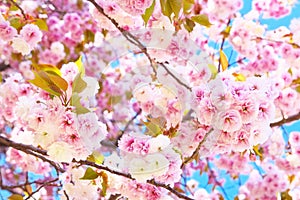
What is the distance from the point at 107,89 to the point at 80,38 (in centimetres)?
57

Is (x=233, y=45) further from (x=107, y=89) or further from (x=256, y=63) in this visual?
(x=107, y=89)

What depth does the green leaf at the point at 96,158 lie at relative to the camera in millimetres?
1713

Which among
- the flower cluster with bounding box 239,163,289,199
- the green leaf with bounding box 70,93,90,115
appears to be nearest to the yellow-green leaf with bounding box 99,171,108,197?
the green leaf with bounding box 70,93,90,115

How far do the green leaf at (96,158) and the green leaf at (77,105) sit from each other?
0.21 meters

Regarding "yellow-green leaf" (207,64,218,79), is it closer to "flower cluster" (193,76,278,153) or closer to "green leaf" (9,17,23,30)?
"flower cluster" (193,76,278,153)

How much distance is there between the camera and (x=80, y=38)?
4.27 meters

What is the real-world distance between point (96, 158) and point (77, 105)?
10.0 inches

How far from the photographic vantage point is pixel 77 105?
154 centimetres

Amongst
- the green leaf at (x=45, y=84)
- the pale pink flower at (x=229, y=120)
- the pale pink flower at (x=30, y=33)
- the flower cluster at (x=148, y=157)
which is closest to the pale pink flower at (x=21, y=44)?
the pale pink flower at (x=30, y=33)

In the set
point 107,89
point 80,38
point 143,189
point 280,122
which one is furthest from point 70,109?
point 107,89

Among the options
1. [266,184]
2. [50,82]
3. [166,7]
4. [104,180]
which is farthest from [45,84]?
[266,184]

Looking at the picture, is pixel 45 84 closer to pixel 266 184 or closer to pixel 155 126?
pixel 155 126

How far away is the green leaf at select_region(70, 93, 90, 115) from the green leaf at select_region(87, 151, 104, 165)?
21 centimetres

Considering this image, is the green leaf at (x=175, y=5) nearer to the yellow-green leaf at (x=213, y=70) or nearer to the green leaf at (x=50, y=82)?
the yellow-green leaf at (x=213, y=70)
